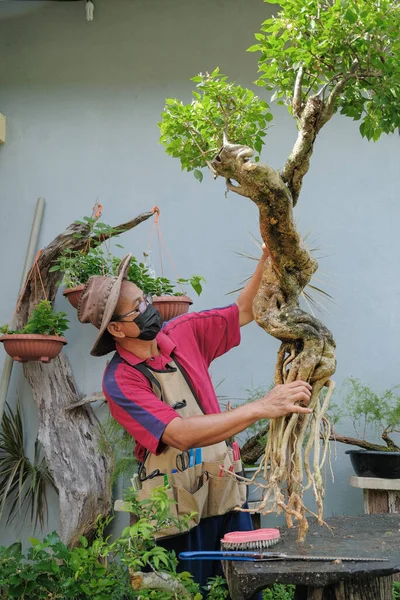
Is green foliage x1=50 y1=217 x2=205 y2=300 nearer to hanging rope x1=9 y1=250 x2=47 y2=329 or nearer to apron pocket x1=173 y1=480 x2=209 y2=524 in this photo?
hanging rope x1=9 y1=250 x2=47 y2=329

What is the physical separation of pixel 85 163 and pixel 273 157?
1175 millimetres

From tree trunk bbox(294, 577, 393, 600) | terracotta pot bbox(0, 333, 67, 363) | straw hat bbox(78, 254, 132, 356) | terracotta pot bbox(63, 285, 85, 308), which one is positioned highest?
terracotta pot bbox(63, 285, 85, 308)

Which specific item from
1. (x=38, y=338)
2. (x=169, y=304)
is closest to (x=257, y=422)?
(x=169, y=304)

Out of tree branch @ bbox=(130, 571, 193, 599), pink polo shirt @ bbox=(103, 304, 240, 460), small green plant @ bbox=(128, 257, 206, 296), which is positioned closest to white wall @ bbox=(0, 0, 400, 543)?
small green plant @ bbox=(128, 257, 206, 296)

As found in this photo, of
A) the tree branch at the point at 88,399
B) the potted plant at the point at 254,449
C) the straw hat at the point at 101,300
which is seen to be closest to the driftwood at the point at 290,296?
the straw hat at the point at 101,300

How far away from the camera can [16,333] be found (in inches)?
138

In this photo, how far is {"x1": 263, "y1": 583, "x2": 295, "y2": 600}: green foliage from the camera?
2.77 meters

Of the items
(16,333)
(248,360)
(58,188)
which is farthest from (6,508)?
(58,188)

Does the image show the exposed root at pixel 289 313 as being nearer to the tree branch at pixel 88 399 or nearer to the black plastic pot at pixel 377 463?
the black plastic pot at pixel 377 463

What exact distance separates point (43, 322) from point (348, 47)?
2.19 meters

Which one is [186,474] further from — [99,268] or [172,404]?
[99,268]

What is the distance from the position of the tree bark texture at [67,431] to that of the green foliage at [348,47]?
1.73m

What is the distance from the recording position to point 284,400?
73.0 inches

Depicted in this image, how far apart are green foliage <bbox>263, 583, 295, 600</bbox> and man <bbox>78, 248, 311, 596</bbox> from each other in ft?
2.10
